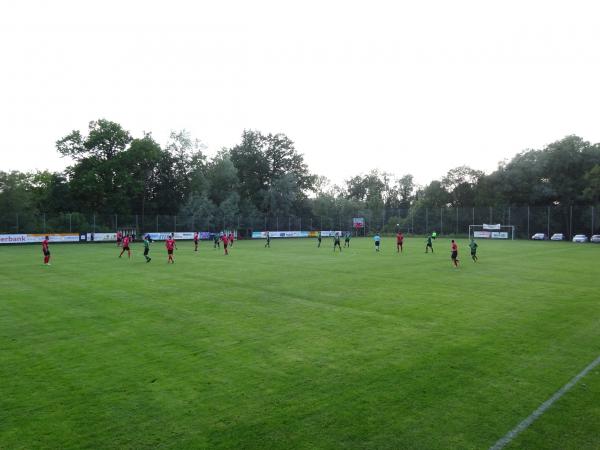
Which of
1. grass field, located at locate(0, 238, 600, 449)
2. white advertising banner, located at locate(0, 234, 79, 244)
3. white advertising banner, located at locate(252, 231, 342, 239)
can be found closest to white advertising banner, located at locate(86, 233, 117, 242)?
white advertising banner, located at locate(0, 234, 79, 244)

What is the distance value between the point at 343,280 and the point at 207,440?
45.5 feet

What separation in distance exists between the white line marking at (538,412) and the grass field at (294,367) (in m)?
0.09

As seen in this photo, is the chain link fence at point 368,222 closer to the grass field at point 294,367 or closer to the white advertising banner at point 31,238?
the white advertising banner at point 31,238

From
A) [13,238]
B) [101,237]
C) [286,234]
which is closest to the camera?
[13,238]

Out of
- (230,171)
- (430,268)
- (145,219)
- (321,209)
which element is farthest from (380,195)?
(430,268)

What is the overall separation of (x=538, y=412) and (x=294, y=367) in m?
3.90

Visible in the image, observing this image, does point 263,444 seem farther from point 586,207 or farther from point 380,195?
point 380,195

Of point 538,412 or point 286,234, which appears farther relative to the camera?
point 286,234

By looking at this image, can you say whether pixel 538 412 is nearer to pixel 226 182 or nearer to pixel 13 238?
pixel 13 238

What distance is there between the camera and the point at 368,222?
78.4 meters

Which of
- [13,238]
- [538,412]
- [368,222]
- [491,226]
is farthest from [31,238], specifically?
[491,226]

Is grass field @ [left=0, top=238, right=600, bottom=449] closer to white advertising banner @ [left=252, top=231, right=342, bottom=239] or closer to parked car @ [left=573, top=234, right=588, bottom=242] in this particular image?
white advertising banner @ [left=252, top=231, right=342, bottom=239]

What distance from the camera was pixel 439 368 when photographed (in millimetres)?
7828

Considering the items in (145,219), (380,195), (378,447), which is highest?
(380,195)
